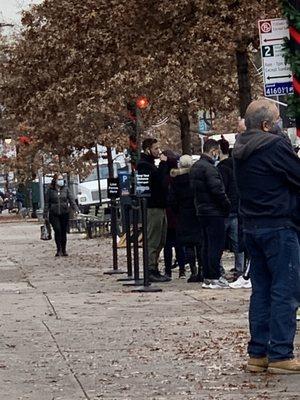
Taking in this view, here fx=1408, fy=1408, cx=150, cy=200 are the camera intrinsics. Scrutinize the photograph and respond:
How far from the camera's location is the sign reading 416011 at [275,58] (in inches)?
492

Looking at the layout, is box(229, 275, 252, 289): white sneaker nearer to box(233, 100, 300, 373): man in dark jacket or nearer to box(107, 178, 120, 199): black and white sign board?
box(107, 178, 120, 199): black and white sign board

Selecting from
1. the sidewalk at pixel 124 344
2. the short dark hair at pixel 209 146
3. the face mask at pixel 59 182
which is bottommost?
the sidewalk at pixel 124 344

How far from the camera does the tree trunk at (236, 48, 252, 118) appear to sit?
2684 centimetres

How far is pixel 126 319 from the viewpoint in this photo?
48.5 ft

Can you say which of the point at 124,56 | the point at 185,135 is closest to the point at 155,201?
the point at 124,56

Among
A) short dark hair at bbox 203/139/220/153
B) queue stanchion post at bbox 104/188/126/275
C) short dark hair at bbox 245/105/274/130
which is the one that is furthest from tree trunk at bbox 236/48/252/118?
short dark hair at bbox 245/105/274/130

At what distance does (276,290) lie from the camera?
10141mm

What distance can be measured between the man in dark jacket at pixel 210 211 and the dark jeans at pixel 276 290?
7584 mm

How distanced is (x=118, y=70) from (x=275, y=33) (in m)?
18.1

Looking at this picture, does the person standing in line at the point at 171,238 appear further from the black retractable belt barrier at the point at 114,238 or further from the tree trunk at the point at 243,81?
the tree trunk at the point at 243,81

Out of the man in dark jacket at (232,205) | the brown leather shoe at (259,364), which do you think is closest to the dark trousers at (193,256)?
the man in dark jacket at (232,205)

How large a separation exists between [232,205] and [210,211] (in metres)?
0.69

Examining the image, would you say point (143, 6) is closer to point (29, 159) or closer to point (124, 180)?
point (124, 180)

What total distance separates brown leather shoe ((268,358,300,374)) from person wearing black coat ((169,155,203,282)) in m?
8.82
